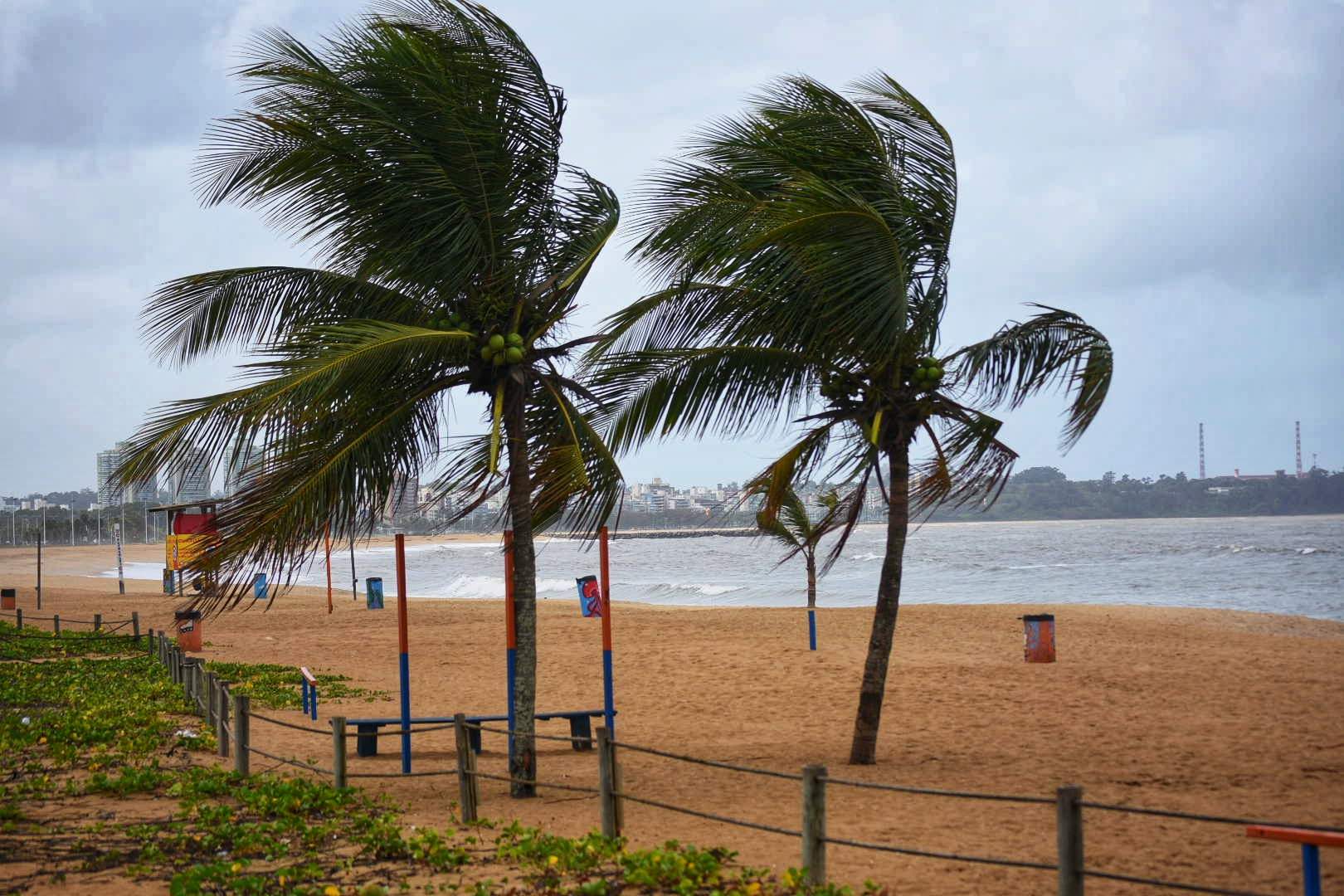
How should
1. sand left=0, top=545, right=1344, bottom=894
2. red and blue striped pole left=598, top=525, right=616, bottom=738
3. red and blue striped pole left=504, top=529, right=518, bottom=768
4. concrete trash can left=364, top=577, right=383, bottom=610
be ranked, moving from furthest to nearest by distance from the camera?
concrete trash can left=364, top=577, right=383, bottom=610 → red and blue striped pole left=598, top=525, right=616, bottom=738 → red and blue striped pole left=504, top=529, right=518, bottom=768 → sand left=0, top=545, right=1344, bottom=894

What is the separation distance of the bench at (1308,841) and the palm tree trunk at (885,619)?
5409 mm

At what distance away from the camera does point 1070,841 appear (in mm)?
4246

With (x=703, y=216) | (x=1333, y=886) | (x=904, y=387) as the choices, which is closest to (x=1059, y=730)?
(x=904, y=387)

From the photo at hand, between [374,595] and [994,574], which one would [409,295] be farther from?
[994,574]

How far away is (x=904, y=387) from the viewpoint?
355 inches

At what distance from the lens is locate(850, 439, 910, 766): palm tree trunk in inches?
365

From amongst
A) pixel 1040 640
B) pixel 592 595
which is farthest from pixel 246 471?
pixel 592 595

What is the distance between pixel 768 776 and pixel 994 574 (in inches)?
1906

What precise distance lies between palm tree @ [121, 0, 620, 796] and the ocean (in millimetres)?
11041

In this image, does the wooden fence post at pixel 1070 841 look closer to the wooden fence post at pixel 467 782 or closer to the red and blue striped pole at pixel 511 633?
the wooden fence post at pixel 467 782

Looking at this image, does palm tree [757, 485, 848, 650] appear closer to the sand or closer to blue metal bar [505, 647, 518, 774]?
the sand

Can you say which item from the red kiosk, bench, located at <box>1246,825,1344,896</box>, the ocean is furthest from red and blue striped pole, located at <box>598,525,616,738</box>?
the ocean

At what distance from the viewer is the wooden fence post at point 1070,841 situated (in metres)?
4.17

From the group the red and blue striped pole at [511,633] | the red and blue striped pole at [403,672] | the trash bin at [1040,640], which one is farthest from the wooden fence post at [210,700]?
the trash bin at [1040,640]
